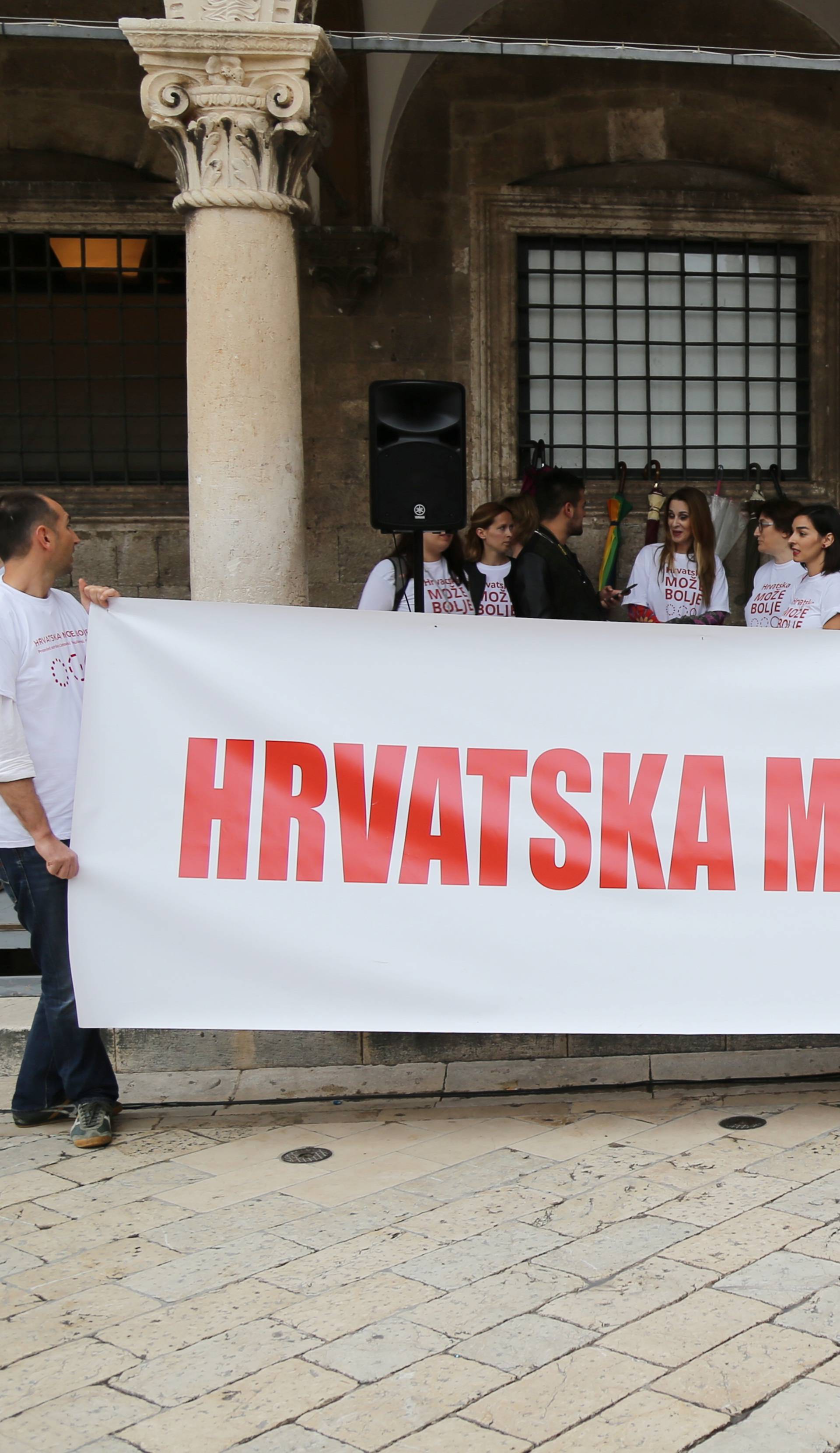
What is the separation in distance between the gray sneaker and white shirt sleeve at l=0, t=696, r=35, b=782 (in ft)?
3.41

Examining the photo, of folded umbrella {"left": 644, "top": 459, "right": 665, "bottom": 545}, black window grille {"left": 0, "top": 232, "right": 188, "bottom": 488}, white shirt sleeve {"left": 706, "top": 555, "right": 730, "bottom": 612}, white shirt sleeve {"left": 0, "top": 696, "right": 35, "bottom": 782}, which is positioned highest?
black window grille {"left": 0, "top": 232, "right": 188, "bottom": 488}

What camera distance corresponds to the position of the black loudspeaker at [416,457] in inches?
238

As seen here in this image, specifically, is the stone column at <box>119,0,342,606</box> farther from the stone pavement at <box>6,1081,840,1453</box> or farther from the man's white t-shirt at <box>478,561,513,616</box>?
the stone pavement at <box>6,1081,840,1453</box>

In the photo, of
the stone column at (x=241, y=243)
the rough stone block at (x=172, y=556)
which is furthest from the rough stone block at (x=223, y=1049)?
the rough stone block at (x=172, y=556)

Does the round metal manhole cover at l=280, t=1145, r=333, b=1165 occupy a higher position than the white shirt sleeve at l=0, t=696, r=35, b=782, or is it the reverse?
the white shirt sleeve at l=0, t=696, r=35, b=782

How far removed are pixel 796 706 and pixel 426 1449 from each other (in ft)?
8.94

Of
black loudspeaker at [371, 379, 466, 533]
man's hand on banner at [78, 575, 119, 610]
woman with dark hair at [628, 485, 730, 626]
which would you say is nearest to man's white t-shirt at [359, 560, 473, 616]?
black loudspeaker at [371, 379, 466, 533]

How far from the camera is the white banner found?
15.1ft

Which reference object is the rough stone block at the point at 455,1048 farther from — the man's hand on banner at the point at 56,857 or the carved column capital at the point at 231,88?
the carved column capital at the point at 231,88

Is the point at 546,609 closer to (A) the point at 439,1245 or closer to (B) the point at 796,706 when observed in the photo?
(B) the point at 796,706

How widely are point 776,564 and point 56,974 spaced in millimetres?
4581

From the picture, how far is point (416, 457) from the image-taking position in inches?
239

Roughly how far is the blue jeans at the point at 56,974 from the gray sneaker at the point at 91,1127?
0.09 ft

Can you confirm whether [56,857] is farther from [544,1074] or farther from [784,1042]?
[784,1042]
